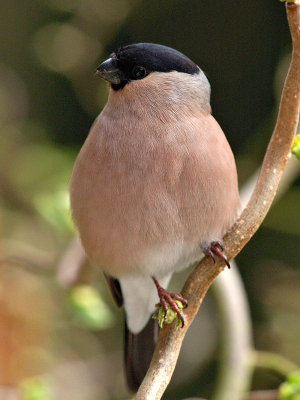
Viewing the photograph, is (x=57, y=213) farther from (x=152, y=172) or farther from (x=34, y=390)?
(x=152, y=172)

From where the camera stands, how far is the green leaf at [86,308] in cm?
251

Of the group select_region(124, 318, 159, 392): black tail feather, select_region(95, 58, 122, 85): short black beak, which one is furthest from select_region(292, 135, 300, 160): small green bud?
select_region(124, 318, 159, 392): black tail feather

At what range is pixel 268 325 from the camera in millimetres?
3496

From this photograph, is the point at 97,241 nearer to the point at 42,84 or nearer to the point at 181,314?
the point at 181,314

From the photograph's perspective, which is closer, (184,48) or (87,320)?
(87,320)

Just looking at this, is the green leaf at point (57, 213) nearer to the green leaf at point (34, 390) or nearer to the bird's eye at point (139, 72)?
the green leaf at point (34, 390)

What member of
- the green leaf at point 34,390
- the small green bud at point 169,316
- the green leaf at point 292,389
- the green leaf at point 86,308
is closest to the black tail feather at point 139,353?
the green leaf at point 86,308

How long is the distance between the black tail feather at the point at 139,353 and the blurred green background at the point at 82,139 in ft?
2.44

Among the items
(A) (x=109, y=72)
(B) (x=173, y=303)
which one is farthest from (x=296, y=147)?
(A) (x=109, y=72)

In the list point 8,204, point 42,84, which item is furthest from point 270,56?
point 8,204

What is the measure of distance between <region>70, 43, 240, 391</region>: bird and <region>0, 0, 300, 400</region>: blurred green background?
959 millimetres

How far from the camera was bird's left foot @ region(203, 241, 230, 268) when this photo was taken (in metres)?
1.86

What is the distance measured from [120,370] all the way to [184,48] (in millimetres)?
1741

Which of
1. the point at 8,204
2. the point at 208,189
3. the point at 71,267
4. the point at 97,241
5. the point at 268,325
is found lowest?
the point at 8,204
